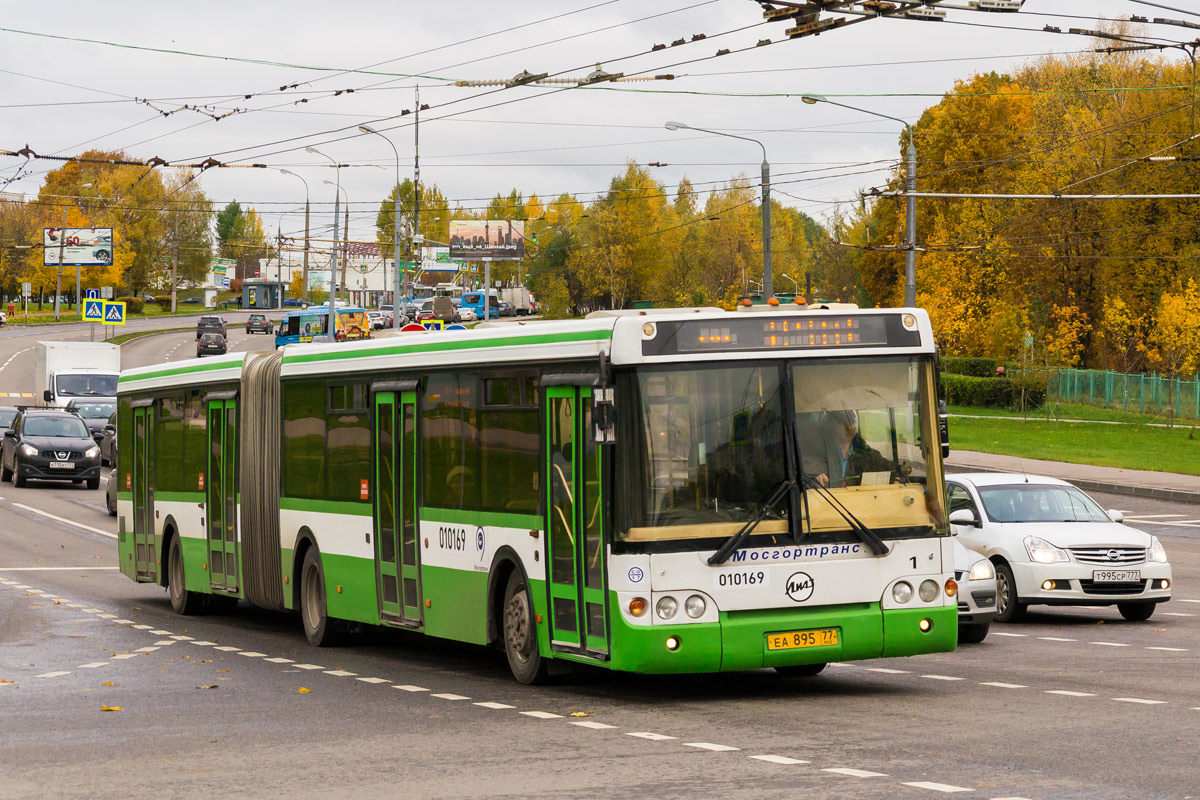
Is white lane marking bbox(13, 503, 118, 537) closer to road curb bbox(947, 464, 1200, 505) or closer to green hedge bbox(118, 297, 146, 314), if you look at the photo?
road curb bbox(947, 464, 1200, 505)

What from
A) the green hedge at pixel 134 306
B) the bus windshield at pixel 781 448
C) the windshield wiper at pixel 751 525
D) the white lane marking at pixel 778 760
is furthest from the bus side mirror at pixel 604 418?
the green hedge at pixel 134 306

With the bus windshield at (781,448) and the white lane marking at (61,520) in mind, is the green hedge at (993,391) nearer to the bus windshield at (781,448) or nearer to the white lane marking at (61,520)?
the white lane marking at (61,520)

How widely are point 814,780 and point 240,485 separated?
1049cm

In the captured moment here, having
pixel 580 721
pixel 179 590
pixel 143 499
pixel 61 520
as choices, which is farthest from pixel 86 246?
pixel 580 721

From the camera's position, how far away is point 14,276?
443ft

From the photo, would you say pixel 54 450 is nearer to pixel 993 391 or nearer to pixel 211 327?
pixel 993 391

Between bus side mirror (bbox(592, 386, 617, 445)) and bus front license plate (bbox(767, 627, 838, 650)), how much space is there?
166cm

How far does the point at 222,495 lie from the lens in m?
18.1

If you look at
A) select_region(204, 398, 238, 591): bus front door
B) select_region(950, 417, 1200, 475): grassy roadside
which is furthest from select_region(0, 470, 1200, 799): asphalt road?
select_region(950, 417, 1200, 475): grassy roadside

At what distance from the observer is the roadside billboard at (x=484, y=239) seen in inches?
5310

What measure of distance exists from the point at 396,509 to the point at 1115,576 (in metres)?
7.39

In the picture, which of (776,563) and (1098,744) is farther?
(776,563)

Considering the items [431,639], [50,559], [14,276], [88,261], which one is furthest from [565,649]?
[14,276]

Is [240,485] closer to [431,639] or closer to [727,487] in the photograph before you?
[431,639]
